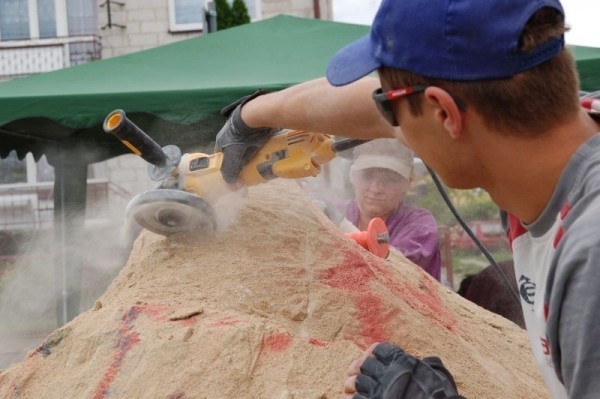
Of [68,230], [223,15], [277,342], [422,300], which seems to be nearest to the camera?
[277,342]

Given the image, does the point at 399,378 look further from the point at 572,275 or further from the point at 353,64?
the point at 353,64

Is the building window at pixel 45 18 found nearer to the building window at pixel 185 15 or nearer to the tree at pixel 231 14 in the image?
the building window at pixel 185 15

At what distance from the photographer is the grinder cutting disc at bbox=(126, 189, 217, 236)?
223 cm

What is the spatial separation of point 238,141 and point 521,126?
4.15ft

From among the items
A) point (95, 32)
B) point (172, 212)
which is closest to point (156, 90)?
point (172, 212)

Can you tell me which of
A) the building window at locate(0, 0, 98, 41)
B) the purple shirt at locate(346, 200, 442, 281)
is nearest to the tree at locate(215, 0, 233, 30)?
the building window at locate(0, 0, 98, 41)

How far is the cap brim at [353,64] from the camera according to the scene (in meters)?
1.30

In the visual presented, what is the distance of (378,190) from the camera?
389 centimetres

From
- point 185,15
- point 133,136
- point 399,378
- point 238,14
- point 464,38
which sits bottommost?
point 399,378

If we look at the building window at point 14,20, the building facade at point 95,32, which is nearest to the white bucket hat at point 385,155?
the building facade at point 95,32

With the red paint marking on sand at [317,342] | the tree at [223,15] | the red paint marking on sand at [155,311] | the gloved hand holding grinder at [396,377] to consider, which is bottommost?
the red paint marking on sand at [317,342]

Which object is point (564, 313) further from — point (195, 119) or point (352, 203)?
point (195, 119)

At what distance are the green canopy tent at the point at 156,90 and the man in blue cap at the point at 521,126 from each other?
327cm

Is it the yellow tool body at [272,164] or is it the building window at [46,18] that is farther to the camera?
the building window at [46,18]
